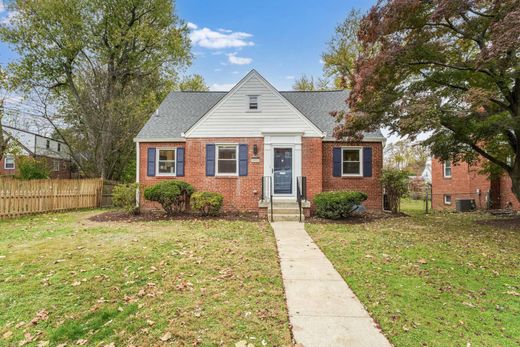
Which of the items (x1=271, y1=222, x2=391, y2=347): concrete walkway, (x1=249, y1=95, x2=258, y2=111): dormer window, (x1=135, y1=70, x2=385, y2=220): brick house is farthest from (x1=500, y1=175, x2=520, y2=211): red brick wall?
(x1=271, y1=222, x2=391, y2=347): concrete walkway

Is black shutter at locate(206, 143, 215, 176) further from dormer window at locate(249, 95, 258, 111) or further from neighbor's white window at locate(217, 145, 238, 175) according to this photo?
dormer window at locate(249, 95, 258, 111)

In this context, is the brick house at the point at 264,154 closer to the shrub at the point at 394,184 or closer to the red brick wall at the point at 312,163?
the red brick wall at the point at 312,163

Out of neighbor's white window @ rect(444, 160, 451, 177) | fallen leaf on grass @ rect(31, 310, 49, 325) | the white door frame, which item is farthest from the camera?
neighbor's white window @ rect(444, 160, 451, 177)

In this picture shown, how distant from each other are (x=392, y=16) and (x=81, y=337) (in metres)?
9.55

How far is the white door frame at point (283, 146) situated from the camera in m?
12.0

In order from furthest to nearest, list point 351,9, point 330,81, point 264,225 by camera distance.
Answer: point 330,81
point 351,9
point 264,225

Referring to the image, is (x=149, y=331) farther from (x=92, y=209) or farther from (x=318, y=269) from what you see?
(x=92, y=209)

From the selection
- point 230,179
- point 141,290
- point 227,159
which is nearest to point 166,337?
point 141,290

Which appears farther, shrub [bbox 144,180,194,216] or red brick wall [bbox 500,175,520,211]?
red brick wall [bbox 500,175,520,211]

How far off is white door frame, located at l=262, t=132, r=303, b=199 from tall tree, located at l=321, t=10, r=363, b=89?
14118 millimetres

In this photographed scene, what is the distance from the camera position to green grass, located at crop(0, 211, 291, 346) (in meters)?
3.20

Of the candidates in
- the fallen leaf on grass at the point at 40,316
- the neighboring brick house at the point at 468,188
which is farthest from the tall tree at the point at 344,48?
the fallen leaf on grass at the point at 40,316

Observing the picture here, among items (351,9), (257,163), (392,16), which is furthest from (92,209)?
(351,9)

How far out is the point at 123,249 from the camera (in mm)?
6164
